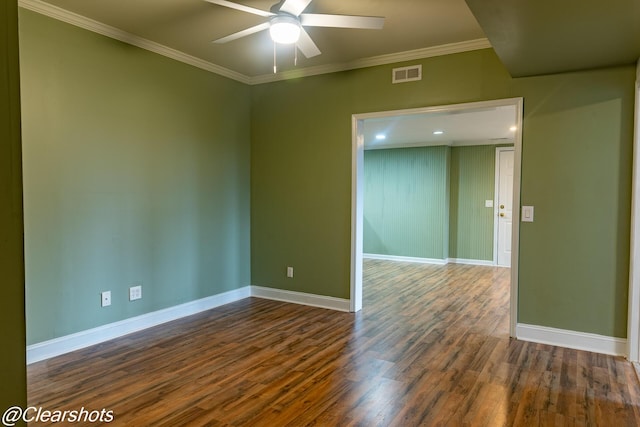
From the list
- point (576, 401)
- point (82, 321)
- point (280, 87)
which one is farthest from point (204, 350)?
point (280, 87)

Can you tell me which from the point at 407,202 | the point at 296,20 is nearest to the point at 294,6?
the point at 296,20

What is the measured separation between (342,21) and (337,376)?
2373 mm

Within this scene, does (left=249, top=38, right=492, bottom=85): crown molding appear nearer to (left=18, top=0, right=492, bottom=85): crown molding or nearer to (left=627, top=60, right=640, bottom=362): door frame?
(left=18, top=0, right=492, bottom=85): crown molding

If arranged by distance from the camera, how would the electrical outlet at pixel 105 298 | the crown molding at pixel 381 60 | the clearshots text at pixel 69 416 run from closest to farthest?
the clearshots text at pixel 69 416 → the electrical outlet at pixel 105 298 → the crown molding at pixel 381 60

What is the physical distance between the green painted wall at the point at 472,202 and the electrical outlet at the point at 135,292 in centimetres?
598

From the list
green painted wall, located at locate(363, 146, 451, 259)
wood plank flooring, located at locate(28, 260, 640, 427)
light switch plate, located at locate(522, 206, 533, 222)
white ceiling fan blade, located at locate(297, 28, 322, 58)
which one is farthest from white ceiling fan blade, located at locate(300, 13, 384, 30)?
green painted wall, located at locate(363, 146, 451, 259)

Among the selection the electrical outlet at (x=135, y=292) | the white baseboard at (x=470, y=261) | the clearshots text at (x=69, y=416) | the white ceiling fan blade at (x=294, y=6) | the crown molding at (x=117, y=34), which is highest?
the crown molding at (x=117, y=34)

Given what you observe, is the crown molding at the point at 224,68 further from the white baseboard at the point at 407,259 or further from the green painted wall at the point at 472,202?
the white baseboard at the point at 407,259

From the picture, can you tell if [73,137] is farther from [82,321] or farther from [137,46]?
[82,321]

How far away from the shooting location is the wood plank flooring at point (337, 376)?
2.33 meters

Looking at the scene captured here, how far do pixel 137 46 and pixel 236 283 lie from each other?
2.69 metres

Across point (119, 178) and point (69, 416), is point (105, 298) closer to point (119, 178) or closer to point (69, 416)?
point (119, 178)

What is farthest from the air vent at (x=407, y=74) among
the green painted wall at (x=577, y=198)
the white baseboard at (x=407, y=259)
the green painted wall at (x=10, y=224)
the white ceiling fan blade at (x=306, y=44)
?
the white baseboard at (x=407, y=259)

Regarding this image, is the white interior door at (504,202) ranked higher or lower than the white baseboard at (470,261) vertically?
higher
